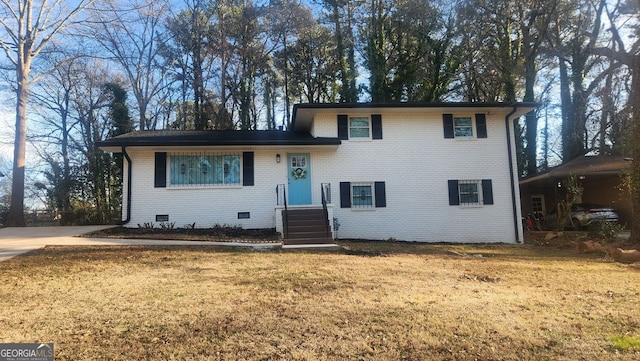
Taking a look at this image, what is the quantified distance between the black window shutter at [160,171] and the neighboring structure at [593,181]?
1529 cm

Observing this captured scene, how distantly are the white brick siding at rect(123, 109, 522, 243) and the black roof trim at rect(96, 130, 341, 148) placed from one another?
43cm

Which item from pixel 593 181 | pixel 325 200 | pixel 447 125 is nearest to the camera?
pixel 325 200

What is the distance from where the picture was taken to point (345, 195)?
1400cm

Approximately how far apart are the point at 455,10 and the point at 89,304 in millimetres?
23705

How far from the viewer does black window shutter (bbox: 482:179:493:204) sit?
14.5 meters

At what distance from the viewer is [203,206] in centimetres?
1340

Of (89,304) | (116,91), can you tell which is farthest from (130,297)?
(116,91)

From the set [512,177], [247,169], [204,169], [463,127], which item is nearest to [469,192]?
[512,177]

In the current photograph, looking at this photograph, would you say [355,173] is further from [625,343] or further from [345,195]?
[625,343]

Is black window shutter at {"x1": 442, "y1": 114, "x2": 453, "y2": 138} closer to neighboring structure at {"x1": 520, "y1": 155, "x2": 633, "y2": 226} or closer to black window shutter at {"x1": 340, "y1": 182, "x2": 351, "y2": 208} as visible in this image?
black window shutter at {"x1": 340, "y1": 182, "x2": 351, "y2": 208}

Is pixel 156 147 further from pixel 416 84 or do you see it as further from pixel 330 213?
pixel 416 84

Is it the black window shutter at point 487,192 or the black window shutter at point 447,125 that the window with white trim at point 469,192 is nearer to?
the black window shutter at point 487,192

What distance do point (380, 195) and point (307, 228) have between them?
12.2ft

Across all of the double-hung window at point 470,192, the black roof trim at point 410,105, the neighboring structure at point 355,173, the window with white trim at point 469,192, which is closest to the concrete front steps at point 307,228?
the neighboring structure at point 355,173
